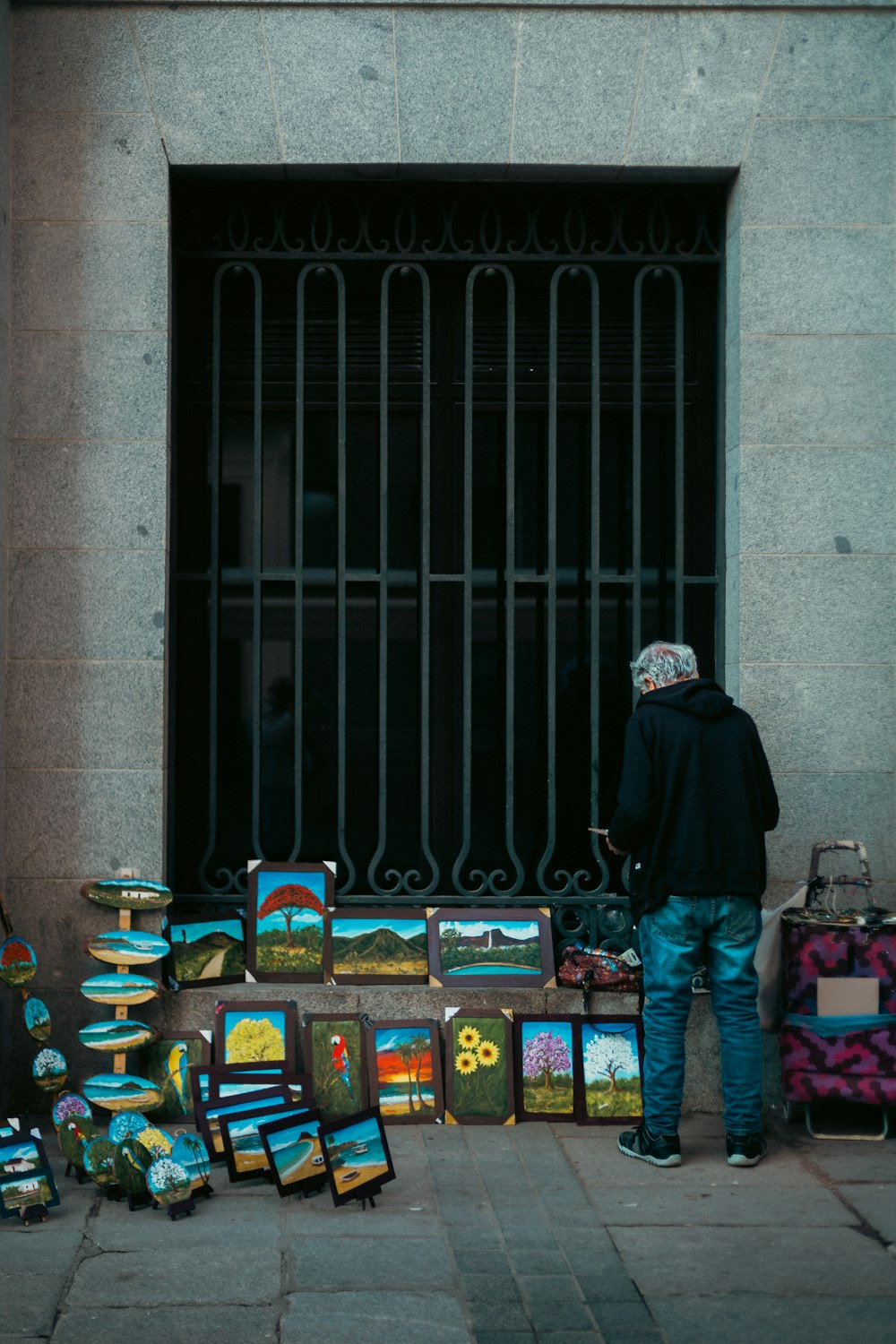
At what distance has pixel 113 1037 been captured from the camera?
532 centimetres

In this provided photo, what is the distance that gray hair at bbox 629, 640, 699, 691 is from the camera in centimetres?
509

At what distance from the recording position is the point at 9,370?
572 cm

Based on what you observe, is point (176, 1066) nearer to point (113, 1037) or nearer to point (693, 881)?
point (113, 1037)

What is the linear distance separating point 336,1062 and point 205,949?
2.49ft

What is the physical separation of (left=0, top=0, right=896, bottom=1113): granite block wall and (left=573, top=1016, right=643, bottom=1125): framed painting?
97 centimetres

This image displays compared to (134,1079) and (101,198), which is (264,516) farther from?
(134,1079)

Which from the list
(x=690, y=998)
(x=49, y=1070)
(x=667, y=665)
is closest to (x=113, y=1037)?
(x=49, y=1070)

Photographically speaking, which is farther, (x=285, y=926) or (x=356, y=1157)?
(x=285, y=926)

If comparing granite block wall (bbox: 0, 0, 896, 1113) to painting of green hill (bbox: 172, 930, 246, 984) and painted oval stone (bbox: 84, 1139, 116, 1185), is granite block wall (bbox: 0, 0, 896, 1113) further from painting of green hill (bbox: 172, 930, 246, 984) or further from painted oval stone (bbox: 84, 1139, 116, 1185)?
painted oval stone (bbox: 84, 1139, 116, 1185)

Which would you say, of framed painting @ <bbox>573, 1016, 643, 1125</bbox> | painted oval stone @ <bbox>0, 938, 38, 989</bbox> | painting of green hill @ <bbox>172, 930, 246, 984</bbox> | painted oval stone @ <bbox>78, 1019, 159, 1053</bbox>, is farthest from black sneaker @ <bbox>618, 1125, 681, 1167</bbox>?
painted oval stone @ <bbox>0, 938, 38, 989</bbox>

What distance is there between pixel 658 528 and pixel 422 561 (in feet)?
3.57

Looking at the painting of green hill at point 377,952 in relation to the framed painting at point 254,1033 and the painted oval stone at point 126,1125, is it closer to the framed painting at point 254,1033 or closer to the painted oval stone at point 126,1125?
the framed painting at point 254,1033

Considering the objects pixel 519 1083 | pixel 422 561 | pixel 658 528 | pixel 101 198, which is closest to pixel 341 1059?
pixel 519 1083

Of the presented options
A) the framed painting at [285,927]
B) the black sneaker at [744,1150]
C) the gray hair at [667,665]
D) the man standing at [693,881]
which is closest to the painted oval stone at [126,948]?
the framed painting at [285,927]
